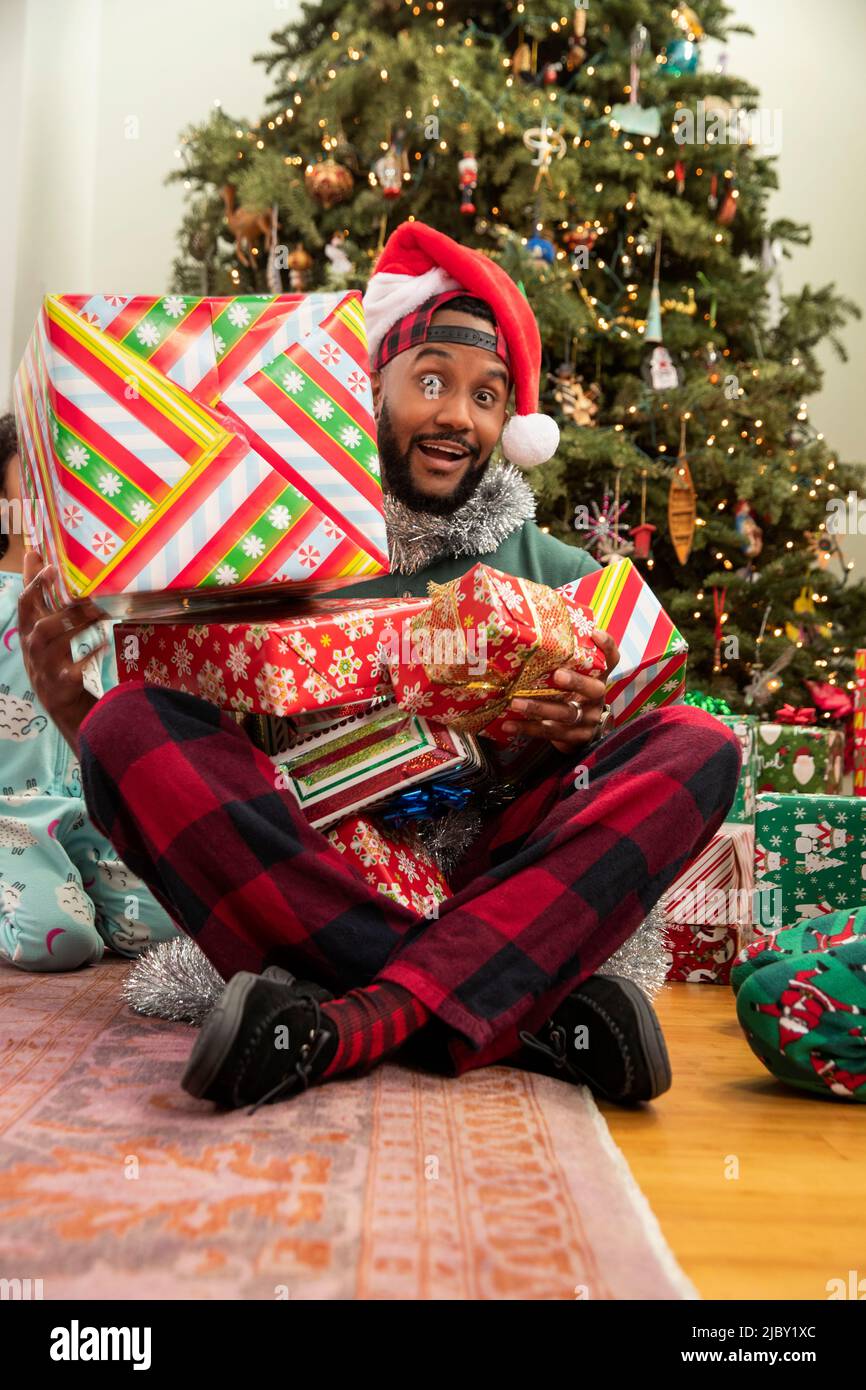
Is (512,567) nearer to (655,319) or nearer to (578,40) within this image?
(655,319)

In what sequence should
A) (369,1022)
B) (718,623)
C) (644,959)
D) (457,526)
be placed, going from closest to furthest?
(369,1022) → (644,959) → (457,526) → (718,623)

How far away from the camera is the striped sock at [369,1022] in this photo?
99 centimetres

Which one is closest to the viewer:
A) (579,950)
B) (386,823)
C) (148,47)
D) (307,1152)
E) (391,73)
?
(307,1152)

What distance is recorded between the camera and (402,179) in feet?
9.84

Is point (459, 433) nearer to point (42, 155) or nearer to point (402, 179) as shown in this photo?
point (402, 179)

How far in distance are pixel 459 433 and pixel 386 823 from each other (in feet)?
1.88

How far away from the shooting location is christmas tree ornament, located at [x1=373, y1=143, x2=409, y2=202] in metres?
2.94

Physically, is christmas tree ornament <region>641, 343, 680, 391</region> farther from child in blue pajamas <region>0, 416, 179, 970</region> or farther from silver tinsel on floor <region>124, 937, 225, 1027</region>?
silver tinsel on floor <region>124, 937, 225, 1027</region>

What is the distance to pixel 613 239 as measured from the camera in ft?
10.6

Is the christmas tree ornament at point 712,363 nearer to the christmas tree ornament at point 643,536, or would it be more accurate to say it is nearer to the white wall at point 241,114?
the christmas tree ornament at point 643,536

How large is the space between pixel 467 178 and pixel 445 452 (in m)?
1.57

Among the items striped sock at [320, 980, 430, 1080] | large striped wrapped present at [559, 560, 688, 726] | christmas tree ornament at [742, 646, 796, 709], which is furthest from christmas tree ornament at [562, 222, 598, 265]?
striped sock at [320, 980, 430, 1080]

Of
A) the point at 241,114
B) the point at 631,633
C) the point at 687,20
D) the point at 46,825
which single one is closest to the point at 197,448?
the point at 631,633
